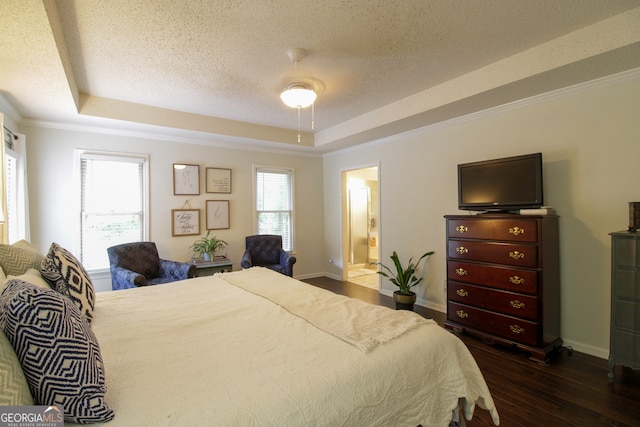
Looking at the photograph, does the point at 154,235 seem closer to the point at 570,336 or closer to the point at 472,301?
the point at 472,301

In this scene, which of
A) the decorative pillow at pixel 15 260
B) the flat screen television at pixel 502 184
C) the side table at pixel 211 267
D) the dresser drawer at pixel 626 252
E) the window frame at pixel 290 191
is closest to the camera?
the decorative pillow at pixel 15 260

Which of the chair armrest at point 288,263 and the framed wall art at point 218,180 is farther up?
the framed wall art at point 218,180

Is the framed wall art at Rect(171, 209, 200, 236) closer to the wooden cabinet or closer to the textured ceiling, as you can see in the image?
the textured ceiling

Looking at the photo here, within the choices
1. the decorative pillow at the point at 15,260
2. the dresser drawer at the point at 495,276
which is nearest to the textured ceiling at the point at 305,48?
the decorative pillow at the point at 15,260

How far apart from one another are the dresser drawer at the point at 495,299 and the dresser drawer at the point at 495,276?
0.06 meters

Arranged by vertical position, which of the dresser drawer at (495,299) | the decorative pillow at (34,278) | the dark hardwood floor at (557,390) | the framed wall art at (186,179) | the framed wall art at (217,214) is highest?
the framed wall art at (186,179)

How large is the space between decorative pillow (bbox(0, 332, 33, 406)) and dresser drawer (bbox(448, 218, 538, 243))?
3159 mm

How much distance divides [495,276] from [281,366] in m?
2.43

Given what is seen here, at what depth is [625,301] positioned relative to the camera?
2.11 meters

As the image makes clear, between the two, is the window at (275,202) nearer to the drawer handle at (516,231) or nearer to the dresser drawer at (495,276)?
the dresser drawer at (495,276)

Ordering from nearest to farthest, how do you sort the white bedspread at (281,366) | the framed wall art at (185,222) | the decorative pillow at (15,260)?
the white bedspread at (281,366), the decorative pillow at (15,260), the framed wall art at (185,222)

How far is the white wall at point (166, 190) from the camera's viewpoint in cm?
347

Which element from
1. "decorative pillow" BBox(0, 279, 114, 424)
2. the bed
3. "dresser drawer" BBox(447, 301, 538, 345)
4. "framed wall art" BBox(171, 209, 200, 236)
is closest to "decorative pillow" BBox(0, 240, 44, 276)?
the bed

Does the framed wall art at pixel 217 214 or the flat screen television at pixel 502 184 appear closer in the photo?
the flat screen television at pixel 502 184
